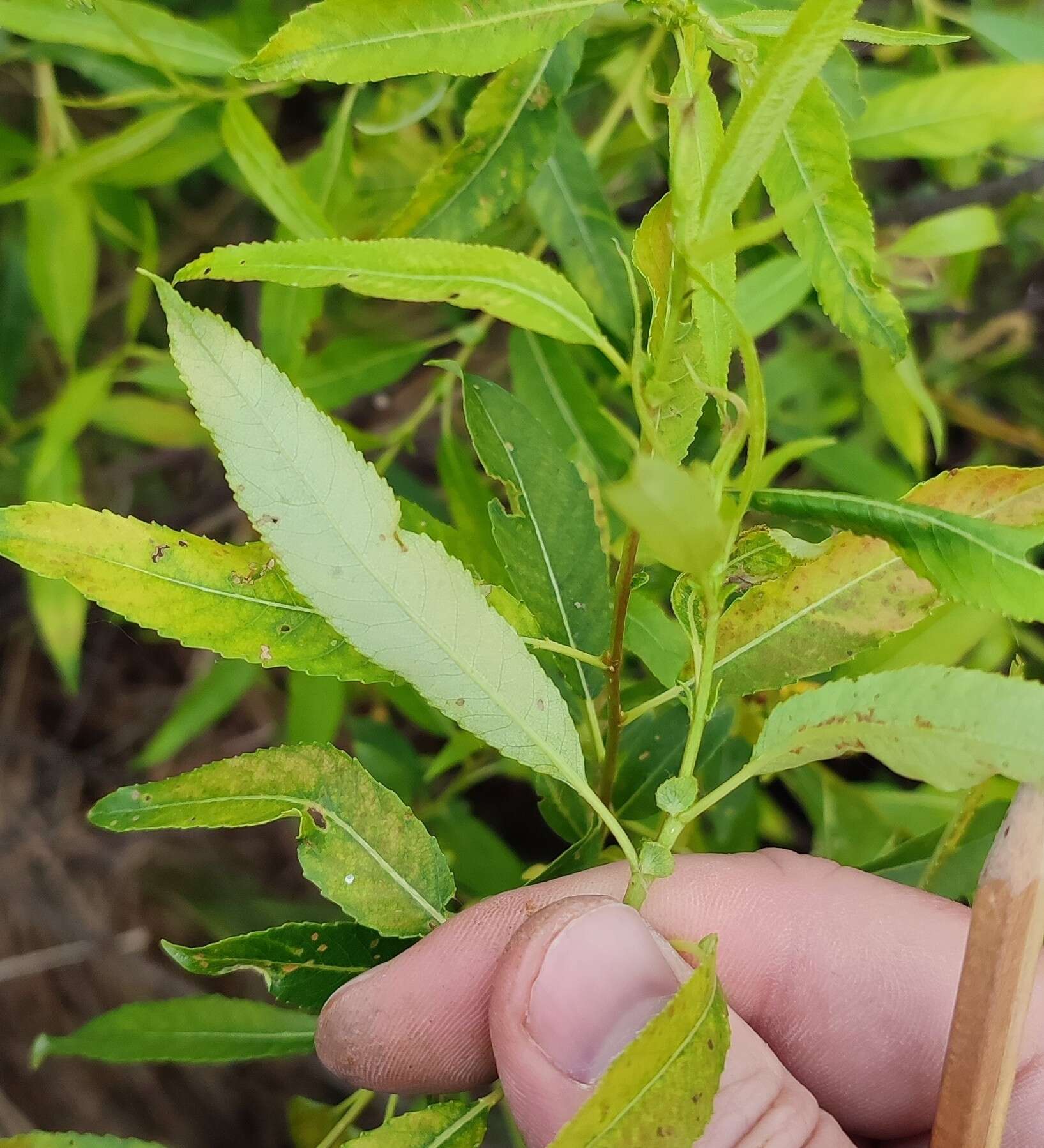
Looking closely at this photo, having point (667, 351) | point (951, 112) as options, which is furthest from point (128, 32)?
point (951, 112)

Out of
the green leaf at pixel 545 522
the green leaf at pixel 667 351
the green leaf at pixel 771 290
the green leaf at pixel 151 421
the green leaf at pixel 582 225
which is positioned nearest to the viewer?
the green leaf at pixel 667 351

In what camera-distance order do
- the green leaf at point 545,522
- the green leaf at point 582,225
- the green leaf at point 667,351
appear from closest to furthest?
the green leaf at point 667,351 → the green leaf at point 545,522 → the green leaf at point 582,225

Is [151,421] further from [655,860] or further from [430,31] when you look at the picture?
[655,860]

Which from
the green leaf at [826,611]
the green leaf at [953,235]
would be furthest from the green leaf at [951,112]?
the green leaf at [826,611]

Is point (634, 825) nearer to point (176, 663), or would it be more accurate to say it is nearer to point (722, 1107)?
point (722, 1107)

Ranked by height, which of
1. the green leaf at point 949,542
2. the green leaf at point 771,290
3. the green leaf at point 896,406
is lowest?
the green leaf at point 896,406

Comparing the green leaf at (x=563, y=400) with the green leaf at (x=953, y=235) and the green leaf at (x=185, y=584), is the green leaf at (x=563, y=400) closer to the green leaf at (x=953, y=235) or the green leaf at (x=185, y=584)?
the green leaf at (x=953, y=235)

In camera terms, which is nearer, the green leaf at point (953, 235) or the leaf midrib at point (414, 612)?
the leaf midrib at point (414, 612)
